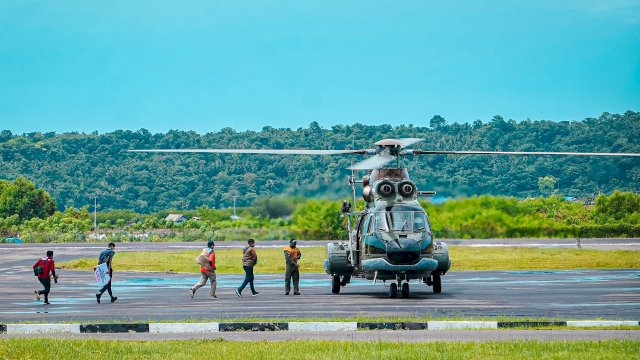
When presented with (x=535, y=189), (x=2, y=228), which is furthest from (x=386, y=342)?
(x=2, y=228)

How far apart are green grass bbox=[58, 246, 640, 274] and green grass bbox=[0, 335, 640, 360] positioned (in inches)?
1214

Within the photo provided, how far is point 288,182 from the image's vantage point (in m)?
35.2

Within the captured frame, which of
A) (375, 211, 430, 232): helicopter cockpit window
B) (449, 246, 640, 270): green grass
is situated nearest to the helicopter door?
(375, 211, 430, 232): helicopter cockpit window

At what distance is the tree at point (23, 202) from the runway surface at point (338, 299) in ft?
233

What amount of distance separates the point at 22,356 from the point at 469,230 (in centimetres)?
6103

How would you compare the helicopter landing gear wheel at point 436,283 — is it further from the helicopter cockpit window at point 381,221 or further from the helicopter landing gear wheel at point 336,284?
the helicopter landing gear wheel at point 336,284

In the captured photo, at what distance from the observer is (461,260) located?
5484 cm

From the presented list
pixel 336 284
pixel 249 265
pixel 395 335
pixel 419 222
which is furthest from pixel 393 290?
pixel 395 335

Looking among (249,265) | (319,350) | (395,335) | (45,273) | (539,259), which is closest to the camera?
(319,350)

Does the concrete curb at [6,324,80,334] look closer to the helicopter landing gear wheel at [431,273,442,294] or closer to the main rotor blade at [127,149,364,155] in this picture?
the main rotor blade at [127,149,364,155]

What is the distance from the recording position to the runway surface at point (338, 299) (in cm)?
2330

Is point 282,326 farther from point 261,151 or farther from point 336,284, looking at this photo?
point 336,284

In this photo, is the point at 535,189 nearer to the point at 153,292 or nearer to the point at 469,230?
the point at 469,230

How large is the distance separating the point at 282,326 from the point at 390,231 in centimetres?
1022
